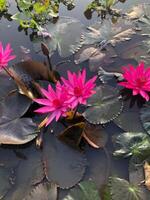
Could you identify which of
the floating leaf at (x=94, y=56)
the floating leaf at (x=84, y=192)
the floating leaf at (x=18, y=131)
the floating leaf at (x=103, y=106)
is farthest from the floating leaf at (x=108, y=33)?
the floating leaf at (x=84, y=192)

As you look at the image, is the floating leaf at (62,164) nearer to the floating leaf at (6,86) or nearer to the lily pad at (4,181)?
the lily pad at (4,181)

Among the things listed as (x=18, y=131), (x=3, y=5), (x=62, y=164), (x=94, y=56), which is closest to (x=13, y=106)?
A: (x=18, y=131)

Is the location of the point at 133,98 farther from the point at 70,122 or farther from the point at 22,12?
the point at 22,12

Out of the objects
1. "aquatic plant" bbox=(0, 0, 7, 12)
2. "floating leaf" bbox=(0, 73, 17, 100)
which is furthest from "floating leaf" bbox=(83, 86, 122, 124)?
"aquatic plant" bbox=(0, 0, 7, 12)

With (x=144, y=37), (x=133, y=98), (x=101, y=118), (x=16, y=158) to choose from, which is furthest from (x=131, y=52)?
(x=16, y=158)

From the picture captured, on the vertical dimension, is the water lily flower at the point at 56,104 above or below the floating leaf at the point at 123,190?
above

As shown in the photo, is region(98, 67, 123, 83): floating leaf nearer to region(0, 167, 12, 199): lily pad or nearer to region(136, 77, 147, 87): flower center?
region(136, 77, 147, 87): flower center

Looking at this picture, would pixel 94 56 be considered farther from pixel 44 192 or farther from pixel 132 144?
pixel 44 192
